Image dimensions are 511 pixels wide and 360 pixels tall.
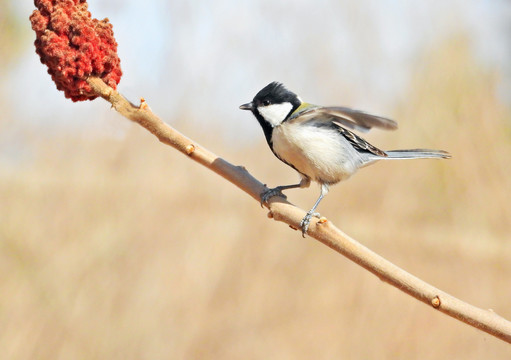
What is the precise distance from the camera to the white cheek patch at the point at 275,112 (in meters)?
2.04

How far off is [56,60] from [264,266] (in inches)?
119

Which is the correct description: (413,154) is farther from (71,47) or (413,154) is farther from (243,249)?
(243,249)

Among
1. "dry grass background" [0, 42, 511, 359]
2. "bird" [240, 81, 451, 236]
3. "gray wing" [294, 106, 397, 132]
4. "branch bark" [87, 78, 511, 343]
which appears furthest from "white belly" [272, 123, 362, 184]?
"dry grass background" [0, 42, 511, 359]

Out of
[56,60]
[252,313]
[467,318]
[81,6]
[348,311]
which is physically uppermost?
[348,311]

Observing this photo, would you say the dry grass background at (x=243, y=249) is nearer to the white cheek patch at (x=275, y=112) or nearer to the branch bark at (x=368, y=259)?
the white cheek patch at (x=275, y=112)

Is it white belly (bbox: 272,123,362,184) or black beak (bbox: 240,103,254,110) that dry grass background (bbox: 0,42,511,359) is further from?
white belly (bbox: 272,123,362,184)

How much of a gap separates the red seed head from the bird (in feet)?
3.09

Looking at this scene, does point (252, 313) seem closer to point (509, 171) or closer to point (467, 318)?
point (509, 171)

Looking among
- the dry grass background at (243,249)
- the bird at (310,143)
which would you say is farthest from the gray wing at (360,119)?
the dry grass background at (243,249)

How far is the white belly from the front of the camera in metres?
1.97

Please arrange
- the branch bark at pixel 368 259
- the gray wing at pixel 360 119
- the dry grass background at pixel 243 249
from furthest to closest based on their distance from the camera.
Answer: the dry grass background at pixel 243 249 → the gray wing at pixel 360 119 → the branch bark at pixel 368 259

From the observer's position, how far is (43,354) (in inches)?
133

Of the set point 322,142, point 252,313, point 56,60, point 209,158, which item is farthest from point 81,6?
point 252,313

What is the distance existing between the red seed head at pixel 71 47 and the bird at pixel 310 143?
3.09ft
